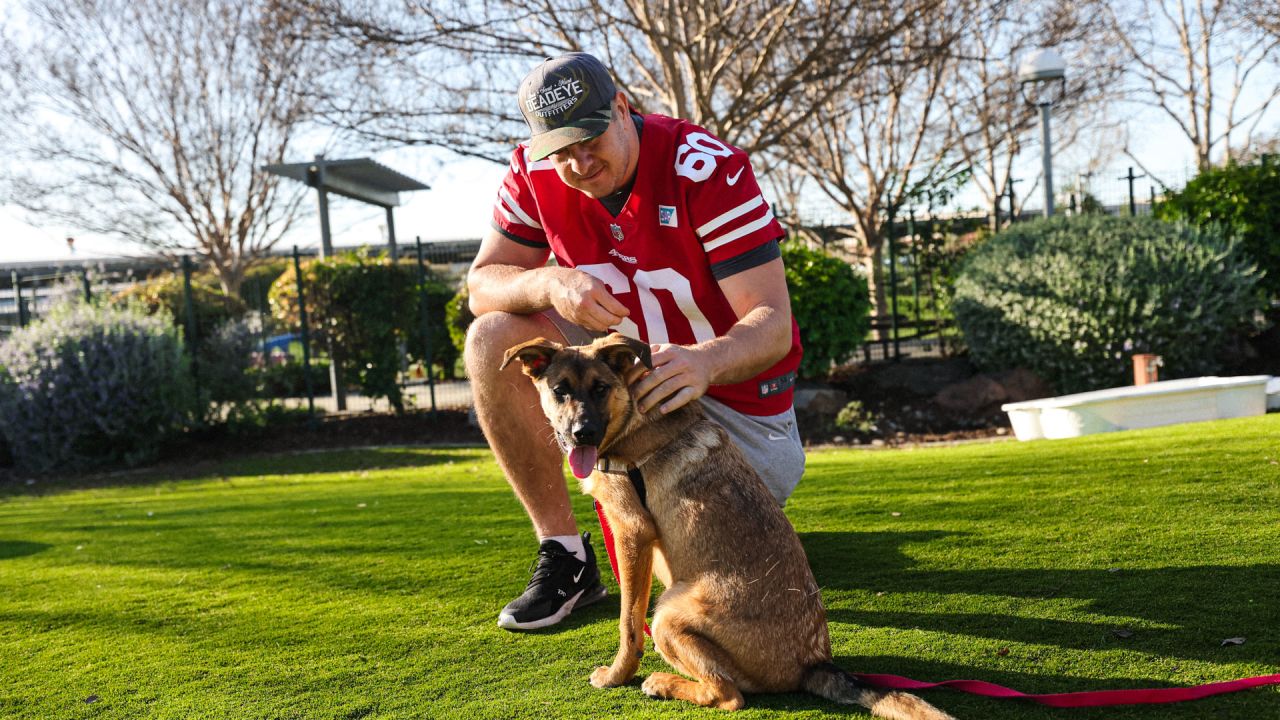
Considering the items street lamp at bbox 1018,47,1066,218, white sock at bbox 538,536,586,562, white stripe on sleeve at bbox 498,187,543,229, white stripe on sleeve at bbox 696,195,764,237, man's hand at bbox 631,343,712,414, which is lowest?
white sock at bbox 538,536,586,562

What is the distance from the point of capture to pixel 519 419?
13.1 ft

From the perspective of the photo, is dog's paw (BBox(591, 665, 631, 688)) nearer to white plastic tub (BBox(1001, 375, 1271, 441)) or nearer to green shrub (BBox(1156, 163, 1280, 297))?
white plastic tub (BBox(1001, 375, 1271, 441))

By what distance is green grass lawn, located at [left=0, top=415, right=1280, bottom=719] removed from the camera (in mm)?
3094

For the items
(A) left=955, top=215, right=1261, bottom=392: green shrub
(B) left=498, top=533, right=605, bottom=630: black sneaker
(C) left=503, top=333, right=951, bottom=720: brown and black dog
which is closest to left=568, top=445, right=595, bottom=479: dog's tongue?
(C) left=503, top=333, right=951, bottom=720: brown and black dog

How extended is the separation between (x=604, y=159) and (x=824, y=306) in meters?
8.93

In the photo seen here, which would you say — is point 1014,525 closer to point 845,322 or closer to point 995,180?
point 845,322

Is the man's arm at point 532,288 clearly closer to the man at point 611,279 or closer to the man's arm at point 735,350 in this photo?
the man at point 611,279

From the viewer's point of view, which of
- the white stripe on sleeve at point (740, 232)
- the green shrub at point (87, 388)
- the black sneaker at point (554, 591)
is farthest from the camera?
the green shrub at point (87, 388)

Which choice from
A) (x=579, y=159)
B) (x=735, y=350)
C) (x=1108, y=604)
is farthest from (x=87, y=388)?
(x=1108, y=604)

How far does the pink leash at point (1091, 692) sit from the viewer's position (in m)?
2.68

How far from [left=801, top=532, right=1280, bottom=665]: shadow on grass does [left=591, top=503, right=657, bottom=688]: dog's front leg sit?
87 centimetres

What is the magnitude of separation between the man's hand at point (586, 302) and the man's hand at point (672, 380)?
0.91 ft

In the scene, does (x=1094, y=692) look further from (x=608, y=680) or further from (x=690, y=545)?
(x=608, y=680)

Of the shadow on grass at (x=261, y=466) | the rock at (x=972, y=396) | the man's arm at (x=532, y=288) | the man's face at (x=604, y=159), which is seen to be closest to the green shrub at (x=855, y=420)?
the rock at (x=972, y=396)
